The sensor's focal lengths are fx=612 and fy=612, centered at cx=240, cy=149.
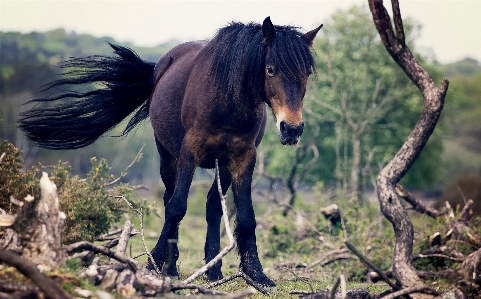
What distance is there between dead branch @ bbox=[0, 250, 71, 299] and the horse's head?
267 cm

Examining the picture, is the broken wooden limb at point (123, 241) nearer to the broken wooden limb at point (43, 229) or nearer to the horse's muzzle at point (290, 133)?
the broken wooden limb at point (43, 229)

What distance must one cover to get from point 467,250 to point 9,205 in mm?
5950

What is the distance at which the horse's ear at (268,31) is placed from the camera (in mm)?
6292

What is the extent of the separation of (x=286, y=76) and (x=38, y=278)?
3.21 m

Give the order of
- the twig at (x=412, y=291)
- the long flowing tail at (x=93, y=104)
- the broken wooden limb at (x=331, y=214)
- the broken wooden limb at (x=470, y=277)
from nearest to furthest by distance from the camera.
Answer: the twig at (x=412, y=291) < the broken wooden limb at (x=470, y=277) < the long flowing tail at (x=93, y=104) < the broken wooden limb at (x=331, y=214)

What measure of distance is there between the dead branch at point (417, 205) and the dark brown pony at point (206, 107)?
9.66ft

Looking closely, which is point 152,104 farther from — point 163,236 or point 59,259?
point 59,259

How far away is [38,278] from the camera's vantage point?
397 cm

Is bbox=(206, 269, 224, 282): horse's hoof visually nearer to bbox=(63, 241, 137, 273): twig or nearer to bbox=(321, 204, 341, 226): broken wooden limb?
bbox=(63, 241, 137, 273): twig

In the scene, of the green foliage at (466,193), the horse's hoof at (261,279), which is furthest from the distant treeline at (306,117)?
the horse's hoof at (261,279)

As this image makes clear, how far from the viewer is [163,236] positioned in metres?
7.22

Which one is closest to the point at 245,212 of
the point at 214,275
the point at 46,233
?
the point at 214,275

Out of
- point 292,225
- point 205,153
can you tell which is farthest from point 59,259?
point 292,225

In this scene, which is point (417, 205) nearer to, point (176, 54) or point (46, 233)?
point (176, 54)
